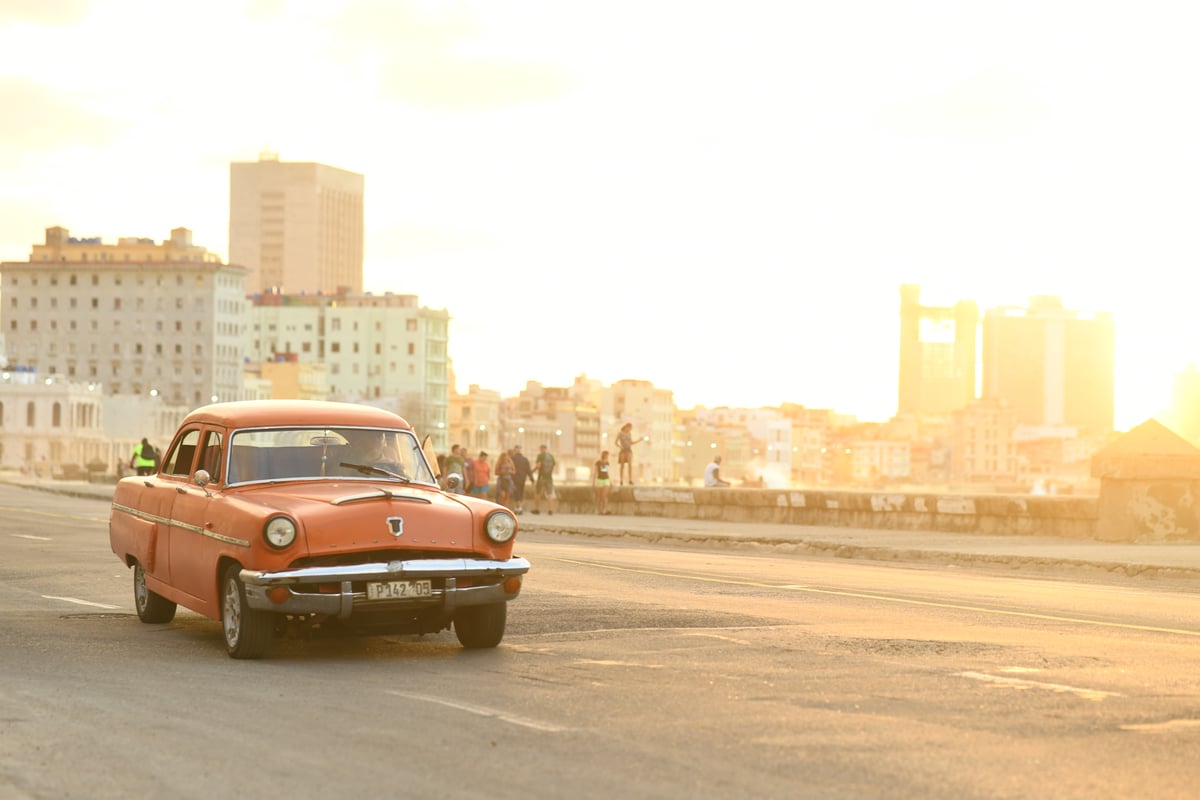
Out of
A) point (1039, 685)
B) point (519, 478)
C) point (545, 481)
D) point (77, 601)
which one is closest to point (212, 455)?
point (77, 601)

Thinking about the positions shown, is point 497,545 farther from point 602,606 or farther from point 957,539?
point 957,539

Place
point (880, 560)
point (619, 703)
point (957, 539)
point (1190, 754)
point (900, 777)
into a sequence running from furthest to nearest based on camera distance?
point (957, 539), point (880, 560), point (619, 703), point (1190, 754), point (900, 777)

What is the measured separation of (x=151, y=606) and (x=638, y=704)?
6.31 m

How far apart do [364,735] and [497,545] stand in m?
3.70

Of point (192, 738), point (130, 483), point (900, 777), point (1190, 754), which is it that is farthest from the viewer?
point (130, 483)

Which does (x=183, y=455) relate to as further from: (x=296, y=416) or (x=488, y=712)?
(x=488, y=712)

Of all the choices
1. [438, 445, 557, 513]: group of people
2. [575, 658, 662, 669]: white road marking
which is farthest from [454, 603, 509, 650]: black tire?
[438, 445, 557, 513]: group of people

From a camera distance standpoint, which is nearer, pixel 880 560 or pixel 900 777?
pixel 900 777

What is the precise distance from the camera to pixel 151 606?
15250 mm

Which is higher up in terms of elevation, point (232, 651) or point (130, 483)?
point (130, 483)

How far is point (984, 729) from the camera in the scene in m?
9.29

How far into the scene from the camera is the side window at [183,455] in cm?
1473

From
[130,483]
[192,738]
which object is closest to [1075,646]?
[192,738]

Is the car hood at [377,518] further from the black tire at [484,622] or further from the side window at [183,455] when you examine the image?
the side window at [183,455]
